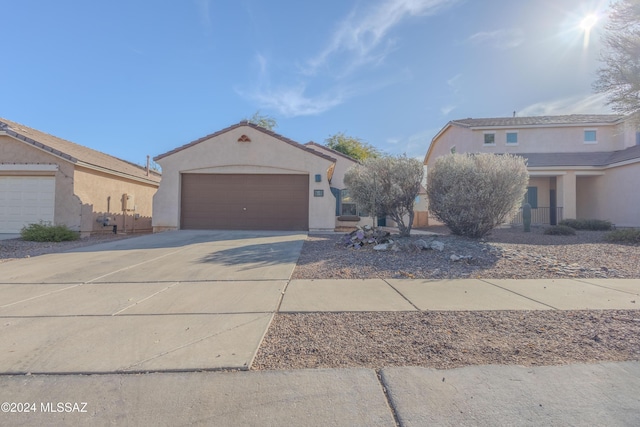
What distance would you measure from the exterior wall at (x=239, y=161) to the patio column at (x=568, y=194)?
46.2 feet

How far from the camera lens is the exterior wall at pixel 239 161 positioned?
50.6 feet

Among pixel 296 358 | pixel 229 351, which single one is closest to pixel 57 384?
pixel 229 351

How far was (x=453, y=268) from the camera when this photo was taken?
7.50m

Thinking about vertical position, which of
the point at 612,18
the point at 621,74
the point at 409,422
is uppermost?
the point at 612,18

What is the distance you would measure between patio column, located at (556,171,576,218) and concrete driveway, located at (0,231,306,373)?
18114mm

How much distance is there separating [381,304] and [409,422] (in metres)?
2.56

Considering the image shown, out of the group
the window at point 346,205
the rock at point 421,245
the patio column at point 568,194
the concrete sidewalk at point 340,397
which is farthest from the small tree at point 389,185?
the patio column at point 568,194

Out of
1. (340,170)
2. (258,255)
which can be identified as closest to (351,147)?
(340,170)

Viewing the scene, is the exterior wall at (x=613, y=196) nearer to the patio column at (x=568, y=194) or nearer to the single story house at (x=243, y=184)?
the patio column at (x=568, y=194)

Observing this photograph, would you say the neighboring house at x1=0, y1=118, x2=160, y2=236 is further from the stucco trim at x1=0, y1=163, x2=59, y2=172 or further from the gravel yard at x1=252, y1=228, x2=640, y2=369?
the gravel yard at x1=252, y1=228, x2=640, y2=369

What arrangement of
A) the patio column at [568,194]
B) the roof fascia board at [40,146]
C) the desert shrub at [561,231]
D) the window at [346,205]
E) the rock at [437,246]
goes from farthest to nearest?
the window at [346,205], the patio column at [568,194], the roof fascia board at [40,146], the desert shrub at [561,231], the rock at [437,246]

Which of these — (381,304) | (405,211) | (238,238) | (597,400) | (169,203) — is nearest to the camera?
(597,400)

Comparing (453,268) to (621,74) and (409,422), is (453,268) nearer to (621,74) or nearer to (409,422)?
(409,422)

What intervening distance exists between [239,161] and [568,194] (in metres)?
18.5
